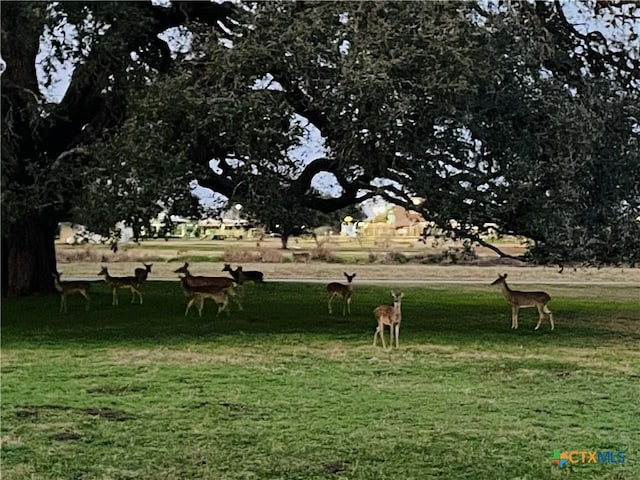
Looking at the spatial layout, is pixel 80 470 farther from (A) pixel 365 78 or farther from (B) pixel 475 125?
(B) pixel 475 125

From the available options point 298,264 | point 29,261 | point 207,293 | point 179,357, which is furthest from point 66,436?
point 298,264

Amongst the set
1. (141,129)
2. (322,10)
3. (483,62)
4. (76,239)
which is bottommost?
(76,239)

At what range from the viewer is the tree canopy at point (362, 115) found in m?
7.51

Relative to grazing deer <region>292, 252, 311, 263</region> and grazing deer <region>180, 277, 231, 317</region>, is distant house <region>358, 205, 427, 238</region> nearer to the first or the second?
grazing deer <region>180, 277, 231, 317</region>

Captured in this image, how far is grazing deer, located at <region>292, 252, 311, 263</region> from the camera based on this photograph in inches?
794

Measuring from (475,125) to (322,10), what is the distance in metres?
1.77

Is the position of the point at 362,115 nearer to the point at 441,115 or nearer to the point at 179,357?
the point at 441,115

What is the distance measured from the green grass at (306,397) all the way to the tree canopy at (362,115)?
1.45 meters

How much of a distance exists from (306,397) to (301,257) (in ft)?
44.8

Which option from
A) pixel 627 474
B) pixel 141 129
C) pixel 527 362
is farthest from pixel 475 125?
pixel 627 474

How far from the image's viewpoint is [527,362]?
27.7 ft

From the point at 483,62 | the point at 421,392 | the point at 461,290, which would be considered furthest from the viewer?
the point at 461,290

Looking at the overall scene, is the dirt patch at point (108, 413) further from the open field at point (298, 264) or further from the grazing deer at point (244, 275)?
the open field at point (298, 264)

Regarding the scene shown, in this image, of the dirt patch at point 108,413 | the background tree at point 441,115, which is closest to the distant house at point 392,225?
the background tree at point 441,115
